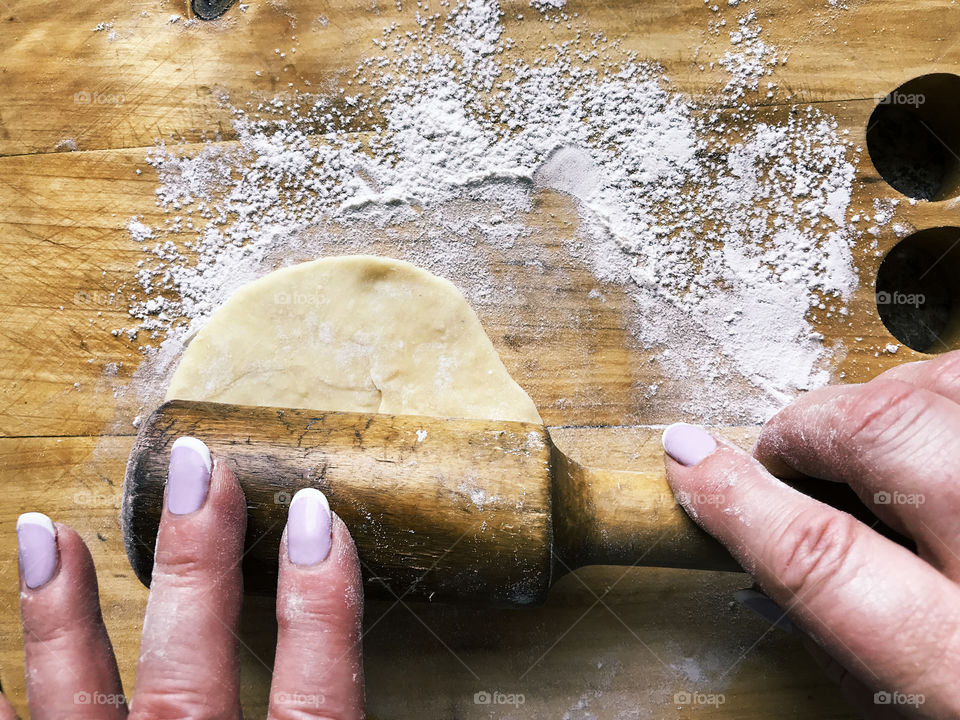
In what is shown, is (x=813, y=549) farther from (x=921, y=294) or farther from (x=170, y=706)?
(x=170, y=706)

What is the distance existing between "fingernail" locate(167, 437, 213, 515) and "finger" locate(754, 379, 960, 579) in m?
1.05

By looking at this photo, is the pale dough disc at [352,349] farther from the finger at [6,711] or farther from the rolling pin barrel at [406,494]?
the finger at [6,711]

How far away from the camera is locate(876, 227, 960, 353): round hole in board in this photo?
1557mm

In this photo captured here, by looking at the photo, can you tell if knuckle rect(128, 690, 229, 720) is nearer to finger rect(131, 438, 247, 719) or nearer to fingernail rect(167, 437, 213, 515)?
finger rect(131, 438, 247, 719)

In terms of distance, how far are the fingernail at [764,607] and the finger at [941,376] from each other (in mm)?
522

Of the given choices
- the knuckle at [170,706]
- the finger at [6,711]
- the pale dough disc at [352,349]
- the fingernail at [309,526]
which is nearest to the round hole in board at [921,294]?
the pale dough disc at [352,349]

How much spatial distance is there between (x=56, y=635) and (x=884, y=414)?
60.3 inches

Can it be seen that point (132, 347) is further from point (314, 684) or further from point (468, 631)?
point (468, 631)

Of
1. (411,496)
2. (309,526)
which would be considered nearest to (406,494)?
(411,496)

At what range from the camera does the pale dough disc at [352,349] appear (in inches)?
55.4

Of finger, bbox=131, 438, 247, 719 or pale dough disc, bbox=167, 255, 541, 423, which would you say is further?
pale dough disc, bbox=167, 255, 541, 423

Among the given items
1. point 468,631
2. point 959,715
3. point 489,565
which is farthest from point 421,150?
point 959,715

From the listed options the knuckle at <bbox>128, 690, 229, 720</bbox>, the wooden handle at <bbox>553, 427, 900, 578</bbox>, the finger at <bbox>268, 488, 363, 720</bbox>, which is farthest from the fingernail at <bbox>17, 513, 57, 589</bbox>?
the wooden handle at <bbox>553, 427, 900, 578</bbox>

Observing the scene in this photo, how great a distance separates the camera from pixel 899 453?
1053mm
